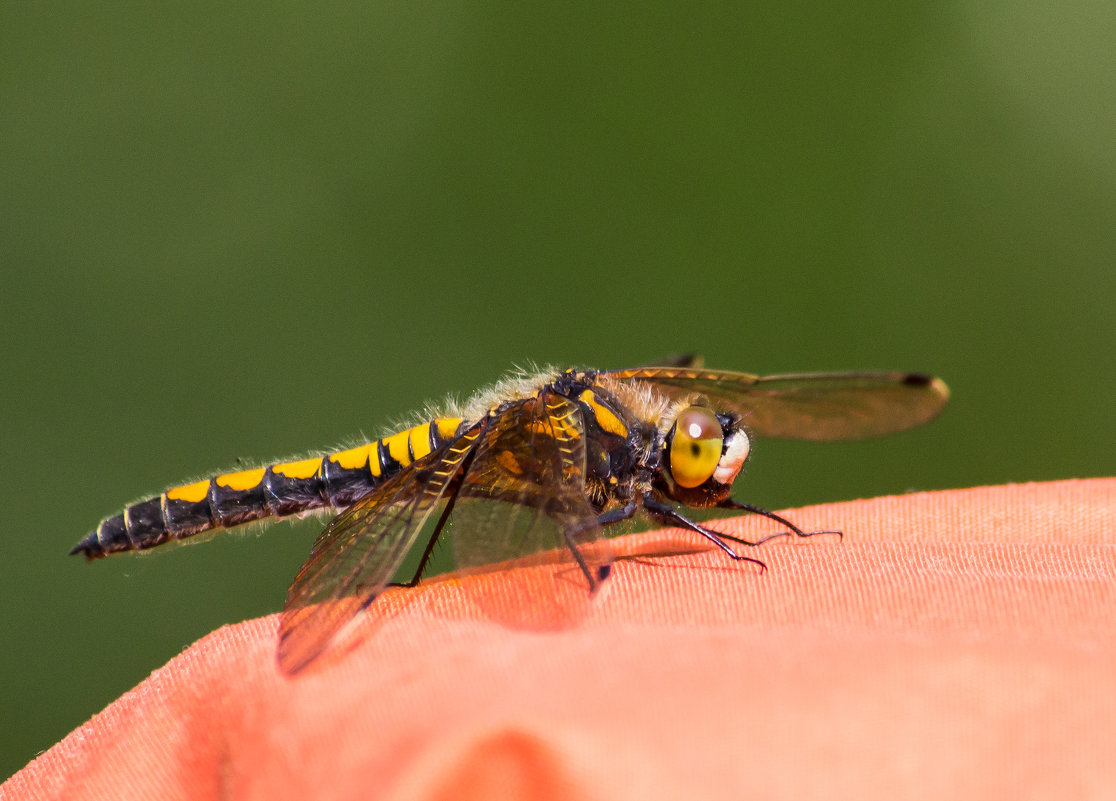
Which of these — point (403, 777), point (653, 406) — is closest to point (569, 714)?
point (403, 777)

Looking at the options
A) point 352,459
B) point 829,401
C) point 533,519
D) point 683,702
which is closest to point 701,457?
point 533,519

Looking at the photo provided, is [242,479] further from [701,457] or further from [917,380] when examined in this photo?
[917,380]

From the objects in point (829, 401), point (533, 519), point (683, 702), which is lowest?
point (829, 401)

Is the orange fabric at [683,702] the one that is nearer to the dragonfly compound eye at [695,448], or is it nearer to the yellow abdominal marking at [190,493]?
the dragonfly compound eye at [695,448]

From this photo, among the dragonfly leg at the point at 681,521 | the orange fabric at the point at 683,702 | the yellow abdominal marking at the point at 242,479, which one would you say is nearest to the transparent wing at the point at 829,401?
the dragonfly leg at the point at 681,521

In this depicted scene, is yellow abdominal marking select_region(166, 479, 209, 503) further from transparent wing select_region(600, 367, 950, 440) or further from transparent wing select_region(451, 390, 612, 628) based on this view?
transparent wing select_region(600, 367, 950, 440)

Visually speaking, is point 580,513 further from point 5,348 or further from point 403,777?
point 5,348

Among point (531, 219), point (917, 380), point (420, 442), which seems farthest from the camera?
point (531, 219)
